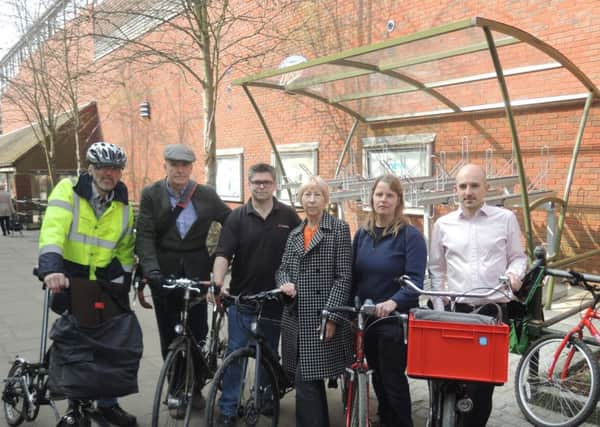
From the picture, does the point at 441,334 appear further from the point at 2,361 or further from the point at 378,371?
the point at 2,361

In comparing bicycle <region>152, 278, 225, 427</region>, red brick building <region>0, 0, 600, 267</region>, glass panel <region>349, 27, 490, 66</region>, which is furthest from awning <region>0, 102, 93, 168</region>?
bicycle <region>152, 278, 225, 427</region>

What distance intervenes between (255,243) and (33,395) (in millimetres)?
1763

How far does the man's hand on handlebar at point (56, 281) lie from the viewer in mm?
2792

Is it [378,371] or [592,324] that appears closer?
[378,371]

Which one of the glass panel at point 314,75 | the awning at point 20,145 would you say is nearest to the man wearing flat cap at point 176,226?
the glass panel at point 314,75

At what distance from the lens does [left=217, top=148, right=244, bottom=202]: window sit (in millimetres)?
13031

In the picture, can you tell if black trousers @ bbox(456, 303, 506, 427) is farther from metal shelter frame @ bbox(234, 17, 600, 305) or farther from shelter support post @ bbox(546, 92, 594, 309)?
shelter support post @ bbox(546, 92, 594, 309)

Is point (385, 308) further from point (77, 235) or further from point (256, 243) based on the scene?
point (77, 235)

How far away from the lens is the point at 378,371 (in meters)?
3.08

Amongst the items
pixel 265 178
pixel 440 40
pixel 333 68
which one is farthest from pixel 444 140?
pixel 265 178

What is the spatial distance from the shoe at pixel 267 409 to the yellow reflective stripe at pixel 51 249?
1.58 metres

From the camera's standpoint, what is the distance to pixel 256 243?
11.1ft

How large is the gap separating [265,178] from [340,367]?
1.29 m

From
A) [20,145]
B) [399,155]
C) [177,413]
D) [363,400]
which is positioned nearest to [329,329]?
[363,400]
